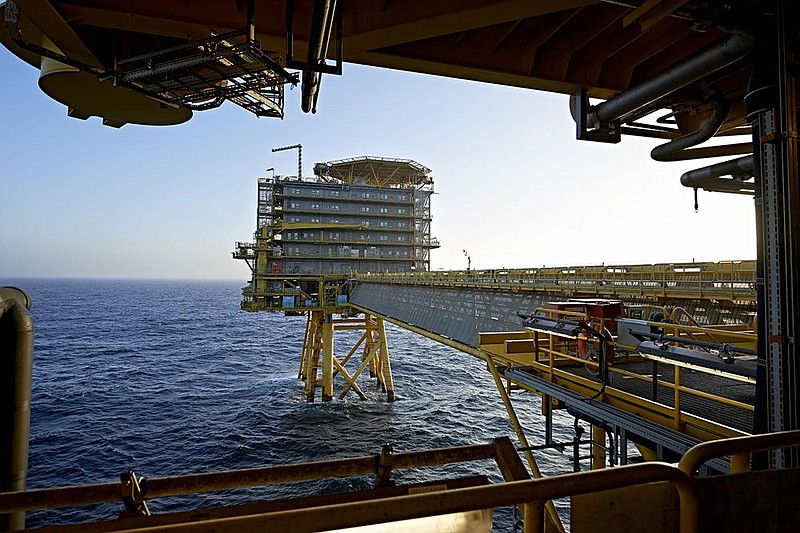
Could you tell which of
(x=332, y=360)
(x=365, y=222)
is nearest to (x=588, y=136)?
(x=332, y=360)

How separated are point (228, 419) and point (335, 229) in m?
28.1

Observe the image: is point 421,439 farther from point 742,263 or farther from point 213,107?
point 213,107

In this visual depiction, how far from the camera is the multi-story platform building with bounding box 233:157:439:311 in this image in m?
44.8

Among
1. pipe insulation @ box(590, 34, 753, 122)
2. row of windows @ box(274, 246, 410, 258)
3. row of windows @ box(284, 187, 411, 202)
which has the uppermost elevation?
row of windows @ box(284, 187, 411, 202)

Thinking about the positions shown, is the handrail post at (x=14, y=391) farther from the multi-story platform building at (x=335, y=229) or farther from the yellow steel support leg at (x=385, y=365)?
the multi-story platform building at (x=335, y=229)

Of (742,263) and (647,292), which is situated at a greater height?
(742,263)

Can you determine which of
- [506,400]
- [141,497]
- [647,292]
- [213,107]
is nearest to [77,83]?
[213,107]

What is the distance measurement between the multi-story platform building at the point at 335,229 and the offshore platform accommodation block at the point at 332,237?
0.11m

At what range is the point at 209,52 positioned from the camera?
7438mm

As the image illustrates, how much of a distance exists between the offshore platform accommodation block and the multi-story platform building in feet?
0.36

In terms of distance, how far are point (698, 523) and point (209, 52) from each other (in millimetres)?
8772

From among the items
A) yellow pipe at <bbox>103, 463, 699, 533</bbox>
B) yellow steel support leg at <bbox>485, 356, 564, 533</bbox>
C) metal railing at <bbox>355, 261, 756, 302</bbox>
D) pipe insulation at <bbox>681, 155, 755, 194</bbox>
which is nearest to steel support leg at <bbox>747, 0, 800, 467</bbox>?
yellow steel support leg at <bbox>485, 356, 564, 533</bbox>

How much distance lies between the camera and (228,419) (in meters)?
27.4

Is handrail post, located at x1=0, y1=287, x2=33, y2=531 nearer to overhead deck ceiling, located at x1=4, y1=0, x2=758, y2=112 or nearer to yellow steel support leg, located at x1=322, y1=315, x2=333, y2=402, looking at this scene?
overhead deck ceiling, located at x1=4, y1=0, x2=758, y2=112
